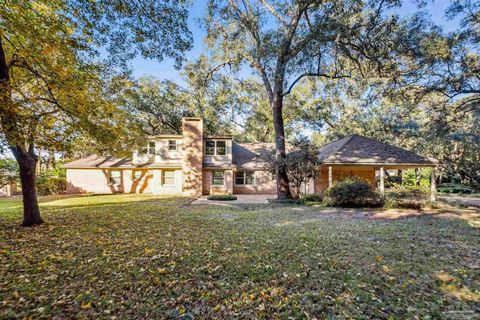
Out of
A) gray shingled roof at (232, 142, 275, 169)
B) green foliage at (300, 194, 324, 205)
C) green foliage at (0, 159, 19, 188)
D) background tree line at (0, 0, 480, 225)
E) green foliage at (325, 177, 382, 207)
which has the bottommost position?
green foliage at (300, 194, 324, 205)

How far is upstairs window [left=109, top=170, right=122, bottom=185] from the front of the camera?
1991 centimetres

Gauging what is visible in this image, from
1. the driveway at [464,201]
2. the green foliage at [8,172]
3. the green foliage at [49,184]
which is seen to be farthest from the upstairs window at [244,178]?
the green foliage at [49,184]

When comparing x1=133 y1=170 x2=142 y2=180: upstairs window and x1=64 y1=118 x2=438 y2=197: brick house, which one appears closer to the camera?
x1=64 y1=118 x2=438 y2=197: brick house

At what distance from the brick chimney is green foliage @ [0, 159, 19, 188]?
36.4 feet

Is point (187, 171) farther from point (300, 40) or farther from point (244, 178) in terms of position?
point (300, 40)

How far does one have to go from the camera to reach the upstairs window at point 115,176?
19906 millimetres

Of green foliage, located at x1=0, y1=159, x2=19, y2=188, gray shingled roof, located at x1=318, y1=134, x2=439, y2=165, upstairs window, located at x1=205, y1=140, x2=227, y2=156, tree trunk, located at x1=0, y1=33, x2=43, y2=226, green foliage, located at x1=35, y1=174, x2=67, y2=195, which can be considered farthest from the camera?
upstairs window, located at x1=205, y1=140, x2=227, y2=156

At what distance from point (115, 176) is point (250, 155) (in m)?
13.1

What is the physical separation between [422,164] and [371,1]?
34.2 feet

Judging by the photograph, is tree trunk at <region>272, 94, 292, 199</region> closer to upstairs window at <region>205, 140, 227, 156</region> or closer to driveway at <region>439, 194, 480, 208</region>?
upstairs window at <region>205, 140, 227, 156</region>

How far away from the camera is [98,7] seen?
6.68 metres

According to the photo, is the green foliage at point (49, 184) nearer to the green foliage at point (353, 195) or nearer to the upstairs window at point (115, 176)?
the upstairs window at point (115, 176)

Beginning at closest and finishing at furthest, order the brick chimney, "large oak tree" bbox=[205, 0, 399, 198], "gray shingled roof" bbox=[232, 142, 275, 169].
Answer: "large oak tree" bbox=[205, 0, 399, 198]
the brick chimney
"gray shingled roof" bbox=[232, 142, 275, 169]

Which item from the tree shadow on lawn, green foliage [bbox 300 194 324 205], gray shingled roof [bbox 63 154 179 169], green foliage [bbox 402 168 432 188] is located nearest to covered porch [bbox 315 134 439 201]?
green foliage [bbox 300 194 324 205]
